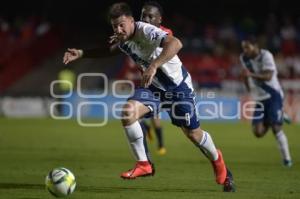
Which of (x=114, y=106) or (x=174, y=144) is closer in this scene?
(x=174, y=144)

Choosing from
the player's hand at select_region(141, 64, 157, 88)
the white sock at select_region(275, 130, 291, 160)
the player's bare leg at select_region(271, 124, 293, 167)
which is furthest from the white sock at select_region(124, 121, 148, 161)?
the white sock at select_region(275, 130, 291, 160)

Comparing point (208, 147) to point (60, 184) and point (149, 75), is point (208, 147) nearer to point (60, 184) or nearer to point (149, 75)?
point (149, 75)

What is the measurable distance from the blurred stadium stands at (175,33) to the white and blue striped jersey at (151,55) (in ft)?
58.5

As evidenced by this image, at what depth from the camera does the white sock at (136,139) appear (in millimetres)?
8852

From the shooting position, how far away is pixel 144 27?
28.3ft

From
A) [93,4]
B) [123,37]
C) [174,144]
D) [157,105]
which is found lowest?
[174,144]

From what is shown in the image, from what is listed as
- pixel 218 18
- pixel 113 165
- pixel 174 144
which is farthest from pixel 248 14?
pixel 113 165

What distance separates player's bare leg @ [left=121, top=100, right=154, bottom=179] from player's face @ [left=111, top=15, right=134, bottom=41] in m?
0.82

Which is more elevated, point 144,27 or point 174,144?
point 144,27

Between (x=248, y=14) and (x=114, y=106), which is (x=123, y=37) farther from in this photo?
(x=248, y=14)

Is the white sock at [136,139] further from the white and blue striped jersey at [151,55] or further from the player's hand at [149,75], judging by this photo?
the player's hand at [149,75]

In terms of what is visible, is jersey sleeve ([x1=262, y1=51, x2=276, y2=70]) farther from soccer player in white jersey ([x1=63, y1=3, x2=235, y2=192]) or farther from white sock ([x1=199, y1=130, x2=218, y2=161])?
white sock ([x1=199, y1=130, x2=218, y2=161])

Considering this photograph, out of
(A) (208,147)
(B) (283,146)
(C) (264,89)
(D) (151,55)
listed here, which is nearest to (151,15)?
(D) (151,55)

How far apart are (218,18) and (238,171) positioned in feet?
69.5
